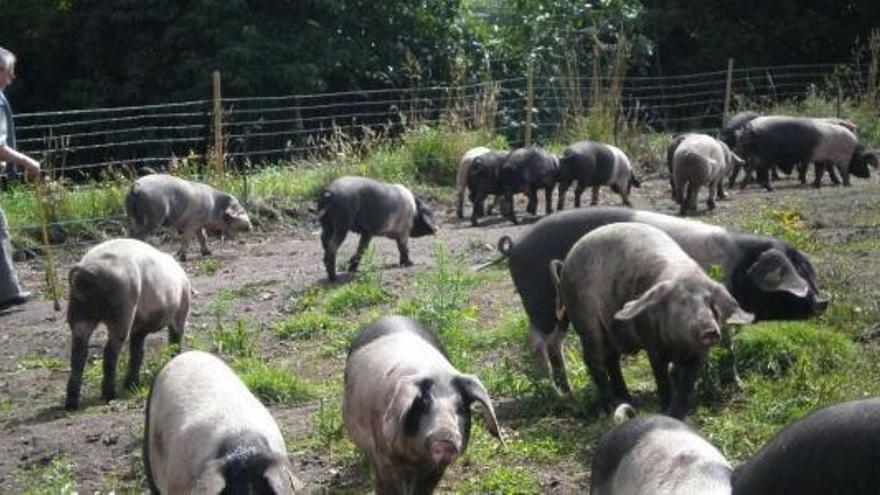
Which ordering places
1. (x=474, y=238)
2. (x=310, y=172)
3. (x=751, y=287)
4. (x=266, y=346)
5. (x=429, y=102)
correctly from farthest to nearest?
(x=429, y=102) → (x=310, y=172) → (x=474, y=238) → (x=266, y=346) → (x=751, y=287)

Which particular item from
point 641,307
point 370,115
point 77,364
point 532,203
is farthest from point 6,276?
point 370,115

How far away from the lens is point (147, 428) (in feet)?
19.9

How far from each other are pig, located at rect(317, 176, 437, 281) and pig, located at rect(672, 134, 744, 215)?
125 inches

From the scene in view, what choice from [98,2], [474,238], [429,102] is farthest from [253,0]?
[474,238]

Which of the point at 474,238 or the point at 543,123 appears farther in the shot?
the point at 543,123

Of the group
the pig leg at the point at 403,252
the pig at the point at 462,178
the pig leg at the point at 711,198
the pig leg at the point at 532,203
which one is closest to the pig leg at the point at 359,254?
the pig leg at the point at 403,252

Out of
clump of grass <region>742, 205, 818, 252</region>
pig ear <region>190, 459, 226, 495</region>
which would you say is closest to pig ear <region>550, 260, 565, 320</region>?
clump of grass <region>742, 205, 818, 252</region>

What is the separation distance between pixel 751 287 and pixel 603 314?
3.74 ft

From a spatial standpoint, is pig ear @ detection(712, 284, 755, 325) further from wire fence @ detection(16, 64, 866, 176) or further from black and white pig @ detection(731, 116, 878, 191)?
black and white pig @ detection(731, 116, 878, 191)

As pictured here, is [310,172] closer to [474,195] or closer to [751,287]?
[474,195]

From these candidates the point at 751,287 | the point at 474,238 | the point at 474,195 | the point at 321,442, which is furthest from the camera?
the point at 474,195

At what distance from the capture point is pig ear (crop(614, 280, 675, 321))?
6902 millimetres

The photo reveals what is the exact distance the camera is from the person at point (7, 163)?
36.4 feet

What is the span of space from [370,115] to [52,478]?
1317 cm
